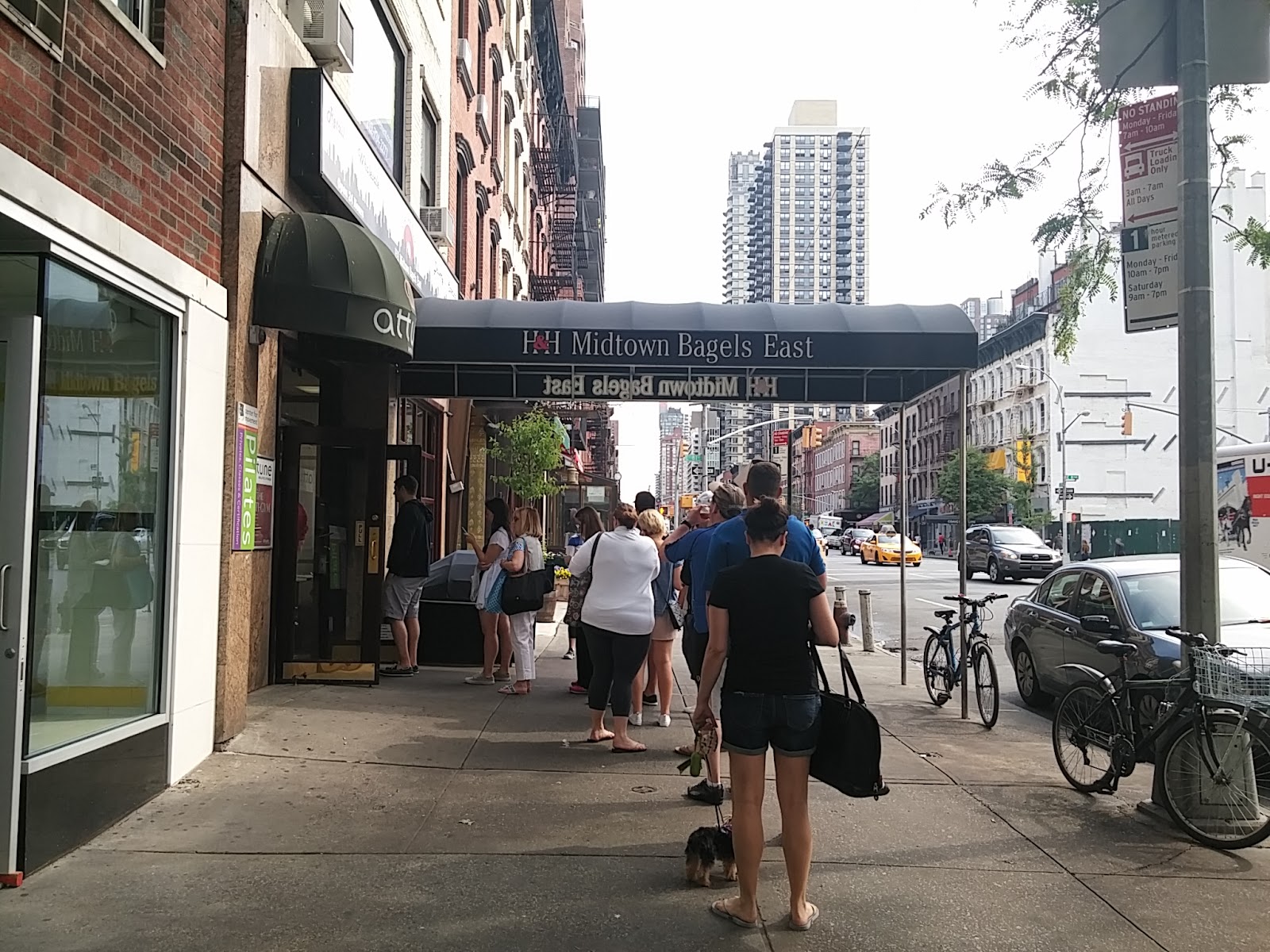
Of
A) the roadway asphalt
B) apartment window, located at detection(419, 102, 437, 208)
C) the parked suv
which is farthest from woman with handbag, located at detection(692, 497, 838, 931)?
the parked suv

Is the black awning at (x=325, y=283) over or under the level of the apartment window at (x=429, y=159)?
under

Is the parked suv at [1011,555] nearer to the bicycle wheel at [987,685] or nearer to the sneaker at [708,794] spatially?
the bicycle wheel at [987,685]

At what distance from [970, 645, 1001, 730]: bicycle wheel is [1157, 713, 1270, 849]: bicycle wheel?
10.2 feet

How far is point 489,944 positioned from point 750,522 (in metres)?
1.99

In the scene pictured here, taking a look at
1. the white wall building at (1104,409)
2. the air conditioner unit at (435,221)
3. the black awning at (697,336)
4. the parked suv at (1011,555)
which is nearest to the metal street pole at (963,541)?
the black awning at (697,336)

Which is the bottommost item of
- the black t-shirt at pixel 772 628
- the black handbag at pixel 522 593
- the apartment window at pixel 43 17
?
the black handbag at pixel 522 593

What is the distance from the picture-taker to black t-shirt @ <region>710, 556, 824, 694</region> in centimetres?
429

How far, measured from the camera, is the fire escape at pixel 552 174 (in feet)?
105

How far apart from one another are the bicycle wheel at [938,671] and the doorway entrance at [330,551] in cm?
534

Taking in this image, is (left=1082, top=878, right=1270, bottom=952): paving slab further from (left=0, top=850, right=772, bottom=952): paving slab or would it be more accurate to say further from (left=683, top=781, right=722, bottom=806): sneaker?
(left=683, top=781, right=722, bottom=806): sneaker

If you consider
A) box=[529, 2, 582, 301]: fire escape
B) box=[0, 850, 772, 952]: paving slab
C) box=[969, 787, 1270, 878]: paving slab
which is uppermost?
box=[529, 2, 582, 301]: fire escape

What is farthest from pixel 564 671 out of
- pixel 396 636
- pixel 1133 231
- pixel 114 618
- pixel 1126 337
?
pixel 1126 337

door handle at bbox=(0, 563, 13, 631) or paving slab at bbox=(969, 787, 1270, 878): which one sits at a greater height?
door handle at bbox=(0, 563, 13, 631)

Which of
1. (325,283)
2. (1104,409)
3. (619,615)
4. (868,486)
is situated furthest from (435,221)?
(868,486)
